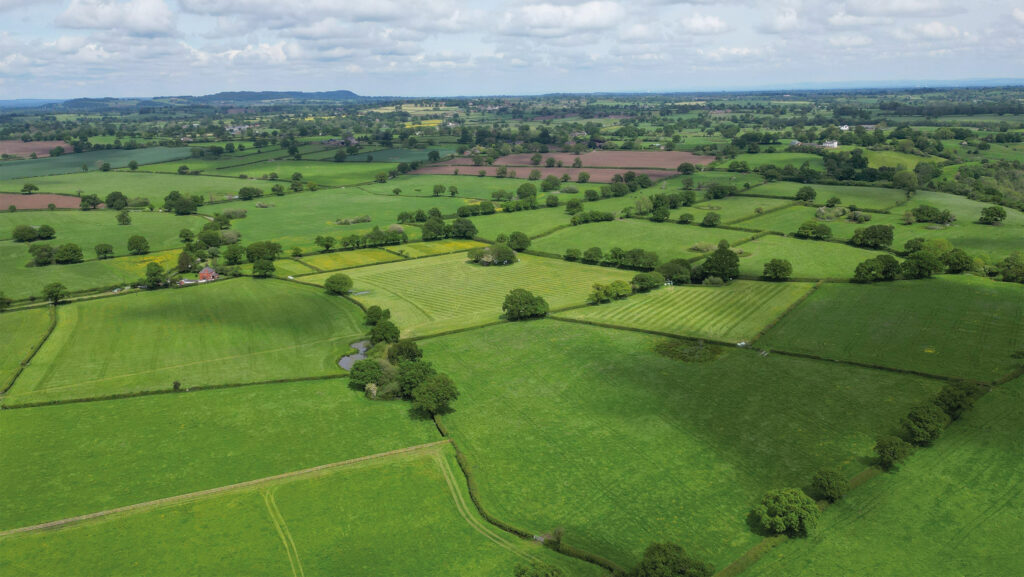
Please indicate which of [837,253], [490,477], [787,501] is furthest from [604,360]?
[837,253]

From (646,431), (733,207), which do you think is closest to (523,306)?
(646,431)

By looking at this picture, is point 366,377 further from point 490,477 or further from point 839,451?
point 839,451

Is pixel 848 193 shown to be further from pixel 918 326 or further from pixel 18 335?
pixel 18 335

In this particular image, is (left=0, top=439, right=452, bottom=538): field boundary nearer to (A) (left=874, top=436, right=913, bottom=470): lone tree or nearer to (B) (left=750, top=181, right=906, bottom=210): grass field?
(A) (left=874, top=436, right=913, bottom=470): lone tree

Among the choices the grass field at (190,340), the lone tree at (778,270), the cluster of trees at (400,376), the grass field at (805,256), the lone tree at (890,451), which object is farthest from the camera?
the grass field at (805,256)

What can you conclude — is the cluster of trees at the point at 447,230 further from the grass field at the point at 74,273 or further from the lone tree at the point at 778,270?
the lone tree at the point at 778,270

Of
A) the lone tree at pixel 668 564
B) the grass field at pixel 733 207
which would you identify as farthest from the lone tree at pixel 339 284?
the grass field at pixel 733 207

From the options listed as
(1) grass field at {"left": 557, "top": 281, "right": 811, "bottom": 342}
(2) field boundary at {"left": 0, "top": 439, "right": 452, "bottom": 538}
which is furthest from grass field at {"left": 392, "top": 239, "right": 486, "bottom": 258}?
(2) field boundary at {"left": 0, "top": 439, "right": 452, "bottom": 538}
